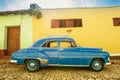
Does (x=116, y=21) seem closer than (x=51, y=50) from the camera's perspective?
No

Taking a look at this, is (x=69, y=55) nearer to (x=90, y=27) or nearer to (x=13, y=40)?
(x=90, y=27)

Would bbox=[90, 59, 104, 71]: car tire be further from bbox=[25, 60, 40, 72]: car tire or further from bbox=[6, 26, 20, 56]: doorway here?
bbox=[6, 26, 20, 56]: doorway

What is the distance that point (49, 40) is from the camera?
8.68 m

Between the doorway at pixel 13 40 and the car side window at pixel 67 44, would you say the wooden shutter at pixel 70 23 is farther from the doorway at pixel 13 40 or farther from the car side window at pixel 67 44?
the car side window at pixel 67 44

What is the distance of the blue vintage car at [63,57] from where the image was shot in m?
8.27

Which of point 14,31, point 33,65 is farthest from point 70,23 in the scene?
point 33,65

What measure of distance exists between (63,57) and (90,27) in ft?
15.2

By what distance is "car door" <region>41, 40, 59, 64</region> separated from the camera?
8328 millimetres

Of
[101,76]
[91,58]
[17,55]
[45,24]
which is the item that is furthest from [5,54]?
[101,76]

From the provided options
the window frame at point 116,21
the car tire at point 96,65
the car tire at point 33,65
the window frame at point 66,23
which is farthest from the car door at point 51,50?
the window frame at point 116,21

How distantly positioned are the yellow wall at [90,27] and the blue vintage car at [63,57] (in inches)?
145

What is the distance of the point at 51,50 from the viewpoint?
841 centimetres

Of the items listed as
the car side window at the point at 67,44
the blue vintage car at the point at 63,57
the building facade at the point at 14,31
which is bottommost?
the blue vintage car at the point at 63,57

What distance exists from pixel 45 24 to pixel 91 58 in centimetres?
532
